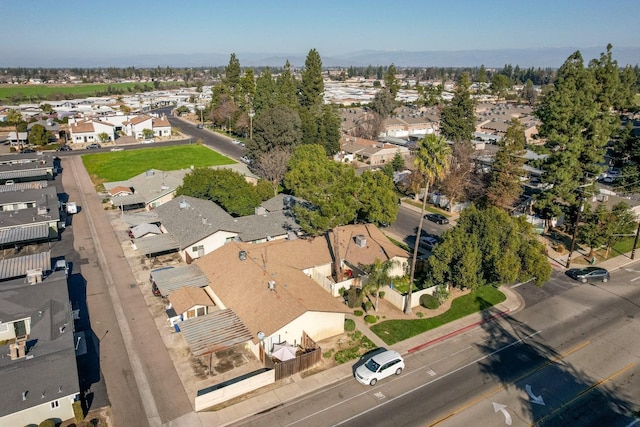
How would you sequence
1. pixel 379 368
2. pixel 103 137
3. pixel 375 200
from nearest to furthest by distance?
1. pixel 379 368
2. pixel 375 200
3. pixel 103 137

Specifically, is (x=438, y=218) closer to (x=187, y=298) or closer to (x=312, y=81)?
(x=187, y=298)

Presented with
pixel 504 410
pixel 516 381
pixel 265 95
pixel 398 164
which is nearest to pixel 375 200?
pixel 516 381

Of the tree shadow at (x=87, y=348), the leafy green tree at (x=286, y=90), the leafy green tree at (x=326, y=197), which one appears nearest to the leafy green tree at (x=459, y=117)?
the leafy green tree at (x=286, y=90)

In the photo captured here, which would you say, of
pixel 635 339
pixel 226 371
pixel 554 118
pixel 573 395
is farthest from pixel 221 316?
pixel 554 118

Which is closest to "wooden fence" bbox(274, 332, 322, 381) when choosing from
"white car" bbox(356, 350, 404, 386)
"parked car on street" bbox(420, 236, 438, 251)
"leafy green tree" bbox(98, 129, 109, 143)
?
"white car" bbox(356, 350, 404, 386)

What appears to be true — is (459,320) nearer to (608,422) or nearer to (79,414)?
(608,422)

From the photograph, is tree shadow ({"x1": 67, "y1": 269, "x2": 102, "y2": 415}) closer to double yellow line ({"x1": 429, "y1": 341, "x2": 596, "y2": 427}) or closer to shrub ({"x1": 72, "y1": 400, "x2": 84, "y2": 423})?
shrub ({"x1": 72, "y1": 400, "x2": 84, "y2": 423})
